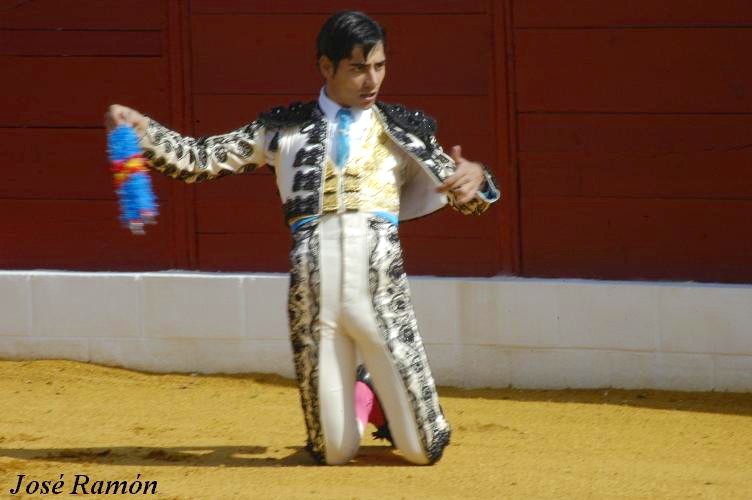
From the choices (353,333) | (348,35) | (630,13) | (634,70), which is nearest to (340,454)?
(353,333)

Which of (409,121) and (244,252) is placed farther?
(244,252)

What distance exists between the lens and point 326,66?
5.15 metres

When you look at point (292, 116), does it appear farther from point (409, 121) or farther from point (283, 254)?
point (283, 254)

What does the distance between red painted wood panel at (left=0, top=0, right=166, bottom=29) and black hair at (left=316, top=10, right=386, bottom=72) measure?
2.24 meters

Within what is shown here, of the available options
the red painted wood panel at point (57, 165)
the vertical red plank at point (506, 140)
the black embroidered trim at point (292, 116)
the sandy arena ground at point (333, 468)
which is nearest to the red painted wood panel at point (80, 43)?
the red painted wood panel at point (57, 165)

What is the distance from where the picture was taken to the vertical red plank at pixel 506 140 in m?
6.77

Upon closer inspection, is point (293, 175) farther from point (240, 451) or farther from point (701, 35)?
point (701, 35)

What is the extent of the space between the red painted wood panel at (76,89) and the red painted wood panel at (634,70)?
5.38ft

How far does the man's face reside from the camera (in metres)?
5.08

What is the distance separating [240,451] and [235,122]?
6.29 feet

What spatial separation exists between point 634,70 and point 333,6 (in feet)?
4.29

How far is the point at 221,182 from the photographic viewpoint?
7129 millimetres

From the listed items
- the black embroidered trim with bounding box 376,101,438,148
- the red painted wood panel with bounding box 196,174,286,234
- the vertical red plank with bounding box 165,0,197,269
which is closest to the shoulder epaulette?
the black embroidered trim with bounding box 376,101,438,148

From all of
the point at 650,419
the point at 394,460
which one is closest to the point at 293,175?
the point at 394,460
